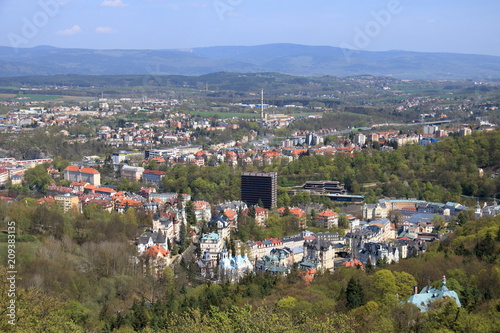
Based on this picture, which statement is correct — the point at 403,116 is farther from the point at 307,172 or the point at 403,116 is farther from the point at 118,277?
the point at 118,277

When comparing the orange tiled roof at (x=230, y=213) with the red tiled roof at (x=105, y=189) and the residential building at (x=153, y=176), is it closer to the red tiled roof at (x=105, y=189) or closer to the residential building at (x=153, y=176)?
the red tiled roof at (x=105, y=189)

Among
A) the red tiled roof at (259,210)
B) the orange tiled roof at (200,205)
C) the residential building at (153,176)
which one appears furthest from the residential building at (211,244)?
the residential building at (153,176)

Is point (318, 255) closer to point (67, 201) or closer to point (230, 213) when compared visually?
point (230, 213)

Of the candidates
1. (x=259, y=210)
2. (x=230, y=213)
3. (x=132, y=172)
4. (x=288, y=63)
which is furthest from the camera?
(x=288, y=63)

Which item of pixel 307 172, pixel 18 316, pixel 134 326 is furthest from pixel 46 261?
pixel 307 172

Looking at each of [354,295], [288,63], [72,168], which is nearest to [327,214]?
[354,295]

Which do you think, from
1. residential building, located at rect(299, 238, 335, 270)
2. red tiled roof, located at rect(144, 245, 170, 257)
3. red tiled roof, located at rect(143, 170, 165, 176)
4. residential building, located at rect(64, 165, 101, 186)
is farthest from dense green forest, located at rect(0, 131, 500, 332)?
red tiled roof, located at rect(143, 170, 165, 176)
